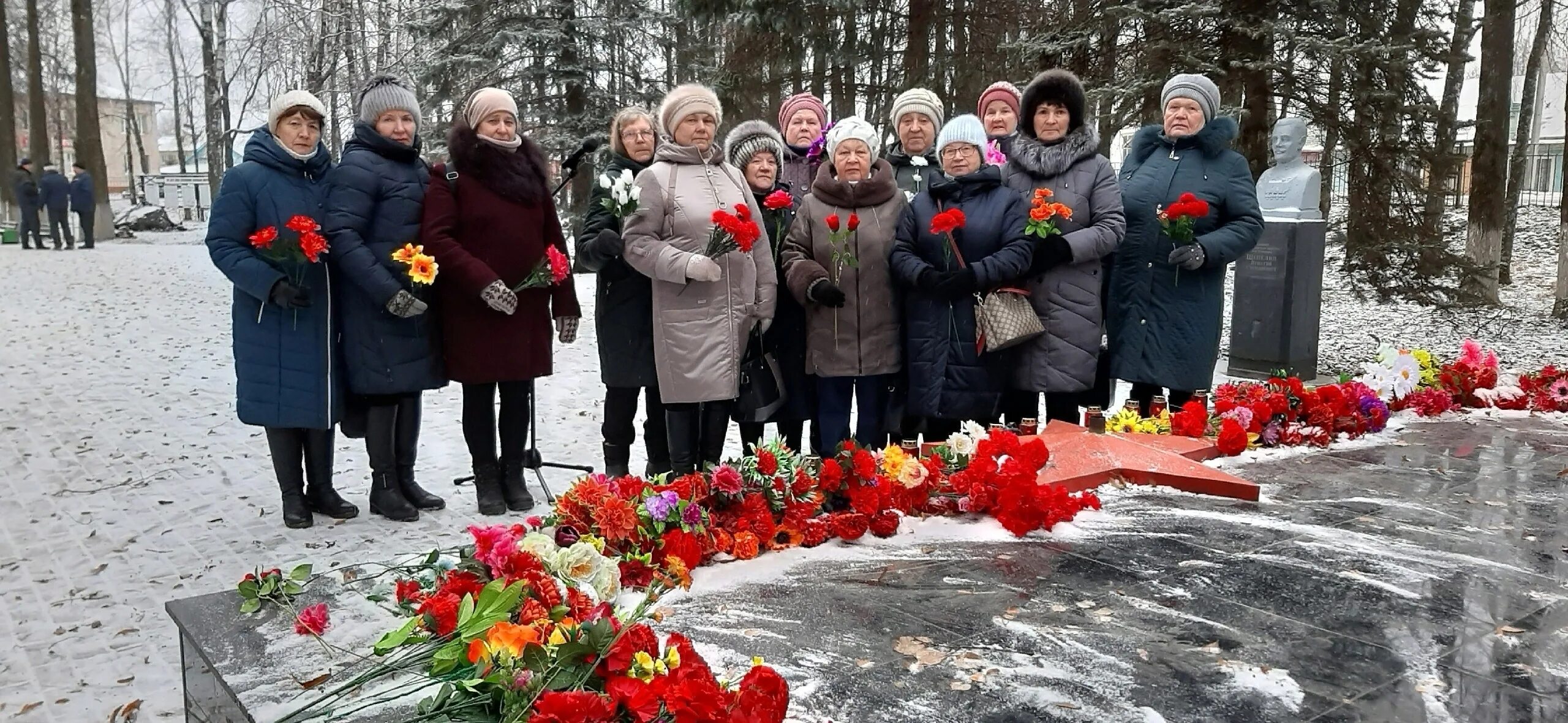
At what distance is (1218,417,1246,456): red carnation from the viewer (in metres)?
3.94

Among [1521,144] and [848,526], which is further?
[1521,144]

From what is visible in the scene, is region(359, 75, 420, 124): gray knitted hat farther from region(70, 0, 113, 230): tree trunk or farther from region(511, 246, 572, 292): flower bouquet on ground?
region(70, 0, 113, 230): tree trunk

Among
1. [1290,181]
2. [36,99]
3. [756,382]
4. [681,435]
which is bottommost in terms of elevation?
[681,435]

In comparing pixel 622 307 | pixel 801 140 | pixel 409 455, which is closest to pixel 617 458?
pixel 622 307

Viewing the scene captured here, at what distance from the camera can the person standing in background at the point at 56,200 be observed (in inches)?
847

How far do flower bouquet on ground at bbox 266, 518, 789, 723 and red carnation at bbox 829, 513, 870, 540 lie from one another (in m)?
0.69

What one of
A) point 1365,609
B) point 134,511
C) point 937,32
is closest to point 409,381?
point 134,511

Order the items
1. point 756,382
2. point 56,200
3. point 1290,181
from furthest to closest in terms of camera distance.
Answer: point 56,200
point 1290,181
point 756,382

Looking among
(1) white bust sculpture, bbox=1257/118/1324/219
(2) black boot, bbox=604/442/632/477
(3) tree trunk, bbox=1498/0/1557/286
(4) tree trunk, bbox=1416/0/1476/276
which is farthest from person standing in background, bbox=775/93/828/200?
(3) tree trunk, bbox=1498/0/1557/286

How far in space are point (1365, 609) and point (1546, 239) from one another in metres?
19.9

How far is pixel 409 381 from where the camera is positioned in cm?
462

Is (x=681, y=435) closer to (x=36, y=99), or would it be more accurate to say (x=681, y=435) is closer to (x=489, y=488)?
(x=489, y=488)

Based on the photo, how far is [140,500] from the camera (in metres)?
5.28

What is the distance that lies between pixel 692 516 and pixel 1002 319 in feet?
6.81
